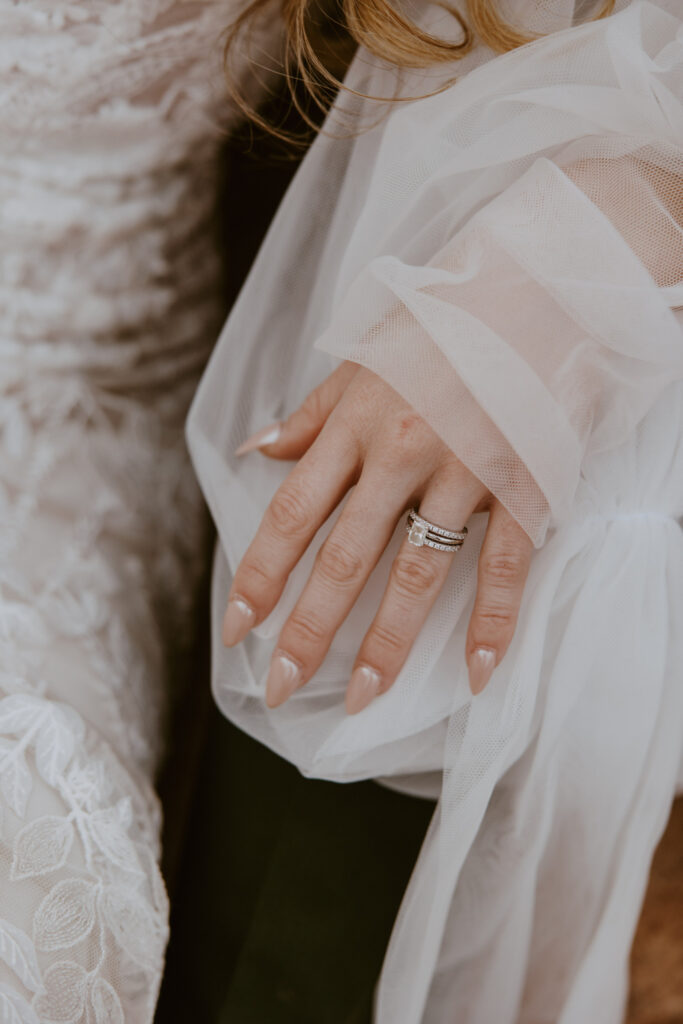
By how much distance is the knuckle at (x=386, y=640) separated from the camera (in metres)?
0.53

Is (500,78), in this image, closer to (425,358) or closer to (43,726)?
(425,358)

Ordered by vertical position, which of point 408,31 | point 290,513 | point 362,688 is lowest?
point 362,688

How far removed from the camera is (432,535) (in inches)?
20.0

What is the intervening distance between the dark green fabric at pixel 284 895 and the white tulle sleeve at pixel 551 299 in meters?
0.40

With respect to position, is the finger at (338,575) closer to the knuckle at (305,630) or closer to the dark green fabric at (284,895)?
the knuckle at (305,630)

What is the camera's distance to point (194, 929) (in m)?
0.74

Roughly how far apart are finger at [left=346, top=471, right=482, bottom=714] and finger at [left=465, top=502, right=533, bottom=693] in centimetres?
2

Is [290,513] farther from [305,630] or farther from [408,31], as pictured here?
[408,31]

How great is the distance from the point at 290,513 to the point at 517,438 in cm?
16

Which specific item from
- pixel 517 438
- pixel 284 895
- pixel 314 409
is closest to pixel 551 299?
pixel 517 438

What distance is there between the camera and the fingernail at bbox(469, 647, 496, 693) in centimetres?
51

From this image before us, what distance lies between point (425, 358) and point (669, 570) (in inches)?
9.2

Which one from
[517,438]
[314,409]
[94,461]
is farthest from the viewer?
[94,461]

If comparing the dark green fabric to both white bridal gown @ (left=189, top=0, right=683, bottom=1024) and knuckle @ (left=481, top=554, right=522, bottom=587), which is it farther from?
knuckle @ (left=481, top=554, right=522, bottom=587)
